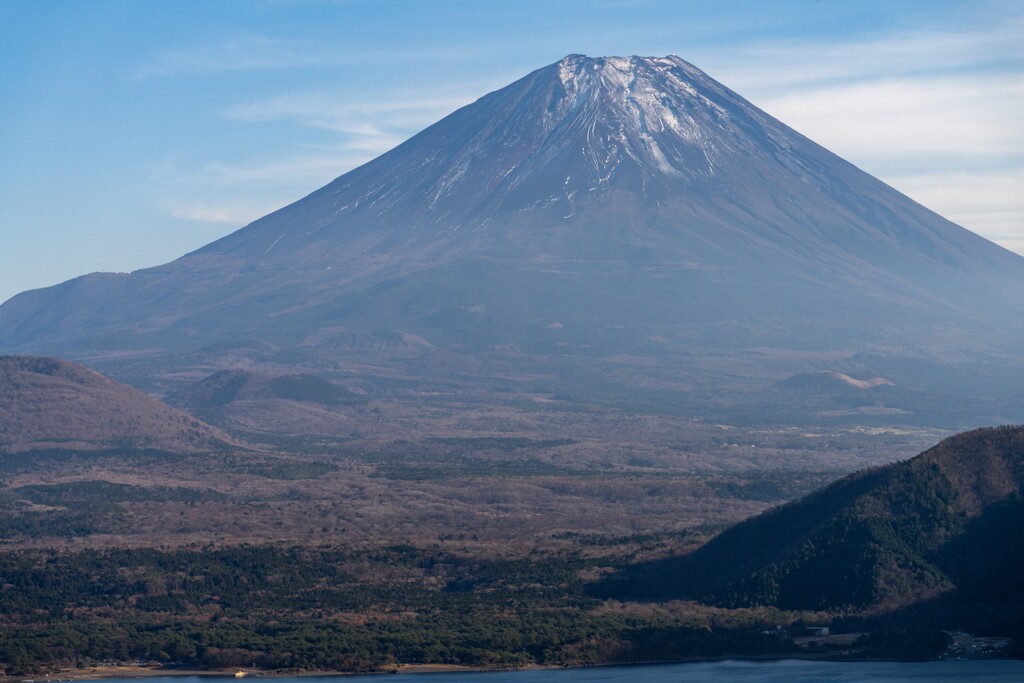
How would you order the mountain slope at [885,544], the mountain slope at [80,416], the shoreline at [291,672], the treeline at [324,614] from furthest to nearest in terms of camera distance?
the mountain slope at [80,416], the mountain slope at [885,544], the treeline at [324,614], the shoreline at [291,672]

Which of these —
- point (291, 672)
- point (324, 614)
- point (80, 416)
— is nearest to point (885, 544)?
point (324, 614)

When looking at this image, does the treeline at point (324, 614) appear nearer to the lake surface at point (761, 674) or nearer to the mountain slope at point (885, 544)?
the lake surface at point (761, 674)

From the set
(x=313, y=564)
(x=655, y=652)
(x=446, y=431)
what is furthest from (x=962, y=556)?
(x=446, y=431)

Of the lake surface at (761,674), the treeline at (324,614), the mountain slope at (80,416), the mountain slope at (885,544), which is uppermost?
the mountain slope at (80,416)

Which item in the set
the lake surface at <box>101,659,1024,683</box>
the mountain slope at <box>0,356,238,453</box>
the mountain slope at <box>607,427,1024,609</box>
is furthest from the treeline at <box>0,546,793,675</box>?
the mountain slope at <box>0,356,238,453</box>

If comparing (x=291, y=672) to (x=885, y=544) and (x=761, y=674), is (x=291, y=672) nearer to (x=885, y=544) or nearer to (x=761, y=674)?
(x=761, y=674)

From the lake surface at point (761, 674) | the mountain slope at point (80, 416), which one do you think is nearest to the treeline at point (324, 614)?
the lake surface at point (761, 674)
